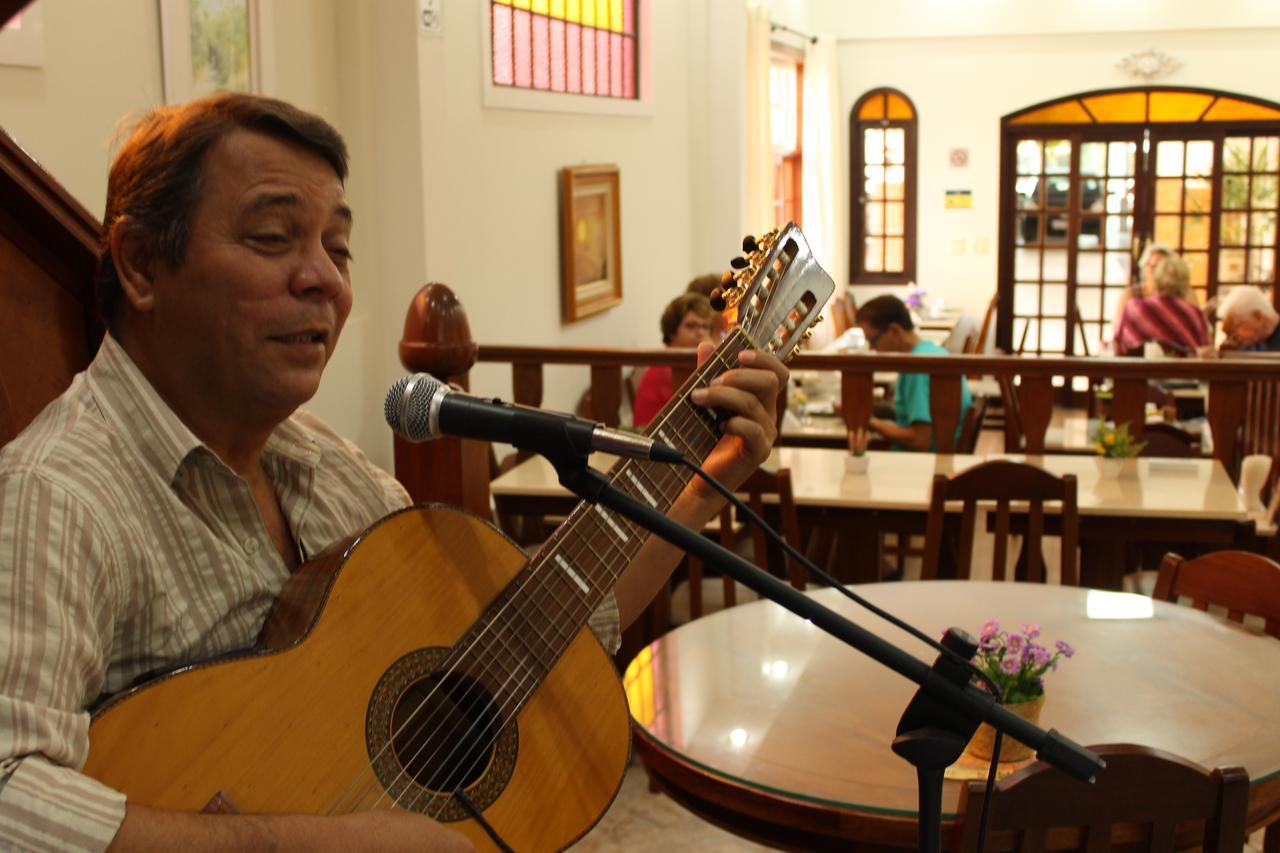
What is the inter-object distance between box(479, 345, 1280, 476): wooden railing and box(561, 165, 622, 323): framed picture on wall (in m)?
2.31

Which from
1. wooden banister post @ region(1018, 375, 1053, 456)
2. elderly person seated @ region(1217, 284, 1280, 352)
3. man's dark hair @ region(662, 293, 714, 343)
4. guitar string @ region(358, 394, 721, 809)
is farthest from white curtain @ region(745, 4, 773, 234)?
guitar string @ region(358, 394, 721, 809)

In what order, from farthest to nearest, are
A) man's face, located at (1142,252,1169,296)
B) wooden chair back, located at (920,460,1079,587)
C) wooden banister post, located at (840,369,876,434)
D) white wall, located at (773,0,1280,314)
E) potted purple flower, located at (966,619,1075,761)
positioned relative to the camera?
1. white wall, located at (773,0,1280,314)
2. man's face, located at (1142,252,1169,296)
3. wooden banister post, located at (840,369,876,434)
4. wooden chair back, located at (920,460,1079,587)
5. potted purple flower, located at (966,619,1075,761)

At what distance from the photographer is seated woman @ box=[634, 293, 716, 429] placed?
16.3 ft

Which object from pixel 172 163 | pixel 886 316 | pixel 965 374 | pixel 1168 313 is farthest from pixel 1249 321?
pixel 172 163

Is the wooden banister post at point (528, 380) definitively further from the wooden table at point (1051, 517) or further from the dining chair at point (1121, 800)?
the dining chair at point (1121, 800)

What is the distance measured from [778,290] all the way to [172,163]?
76cm

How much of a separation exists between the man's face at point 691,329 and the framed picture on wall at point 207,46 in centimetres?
177

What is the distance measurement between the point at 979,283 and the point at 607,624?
10244 mm

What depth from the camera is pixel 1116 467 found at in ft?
13.9

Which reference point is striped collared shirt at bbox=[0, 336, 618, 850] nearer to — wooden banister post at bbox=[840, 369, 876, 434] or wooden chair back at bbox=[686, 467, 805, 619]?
wooden chair back at bbox=[686, 467, 805, 619]

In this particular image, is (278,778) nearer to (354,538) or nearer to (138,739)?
(138,739)

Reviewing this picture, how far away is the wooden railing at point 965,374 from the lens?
12.4 ft

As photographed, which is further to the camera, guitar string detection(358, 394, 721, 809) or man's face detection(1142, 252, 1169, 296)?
man's face detection(1142, 252, 1169, 296)

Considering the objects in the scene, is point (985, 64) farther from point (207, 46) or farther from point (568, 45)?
point (207, 46)
